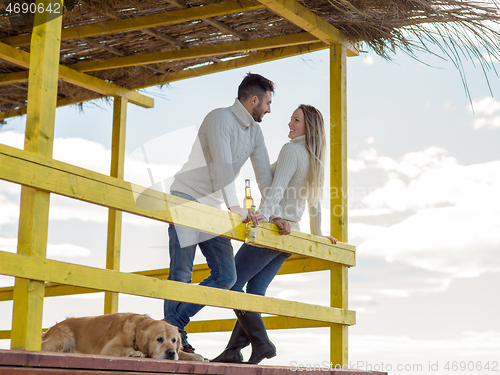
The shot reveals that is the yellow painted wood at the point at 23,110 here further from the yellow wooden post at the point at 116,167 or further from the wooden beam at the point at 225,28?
the wooden beam at the point at 225,28

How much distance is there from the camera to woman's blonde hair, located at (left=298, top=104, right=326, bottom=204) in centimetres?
436

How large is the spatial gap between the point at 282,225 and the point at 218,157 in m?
0.66

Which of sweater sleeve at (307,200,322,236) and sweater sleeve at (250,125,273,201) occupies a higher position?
sweater sleeve at (250,125,273,201)

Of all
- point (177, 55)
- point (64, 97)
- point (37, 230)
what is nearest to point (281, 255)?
point (37, 230)

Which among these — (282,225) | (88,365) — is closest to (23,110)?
(282,225)

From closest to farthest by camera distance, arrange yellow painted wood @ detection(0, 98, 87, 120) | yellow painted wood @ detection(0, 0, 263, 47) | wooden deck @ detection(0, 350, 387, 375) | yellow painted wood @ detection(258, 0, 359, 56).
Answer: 1. wooden deck @ detection(0, 350, 387, 375)
2. yellow painted wood @ detection(258, 0, 359, 56)
3. yellow painted wood @ detection(0, 0, 263, 47)
4. yellow painted wood @ detection(0, 98, 87, 120)

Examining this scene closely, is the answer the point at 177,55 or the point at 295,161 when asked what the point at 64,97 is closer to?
the point at 177,55

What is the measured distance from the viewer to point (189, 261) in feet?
12.8

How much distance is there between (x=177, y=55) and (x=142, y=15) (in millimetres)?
648

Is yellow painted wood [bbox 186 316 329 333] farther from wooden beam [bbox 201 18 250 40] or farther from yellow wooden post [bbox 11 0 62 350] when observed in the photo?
yellow wooden post [bbox 11 0 62 350]

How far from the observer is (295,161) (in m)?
4.22

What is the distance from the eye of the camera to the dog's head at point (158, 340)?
341cm

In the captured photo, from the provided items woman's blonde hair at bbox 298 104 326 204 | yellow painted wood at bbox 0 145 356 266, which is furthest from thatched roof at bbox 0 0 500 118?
yellow painted wood at bbox 0 145 356 266

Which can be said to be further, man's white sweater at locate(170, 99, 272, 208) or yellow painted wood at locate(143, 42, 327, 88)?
yellow painted wood at locate(143, 42, 327, 88)
